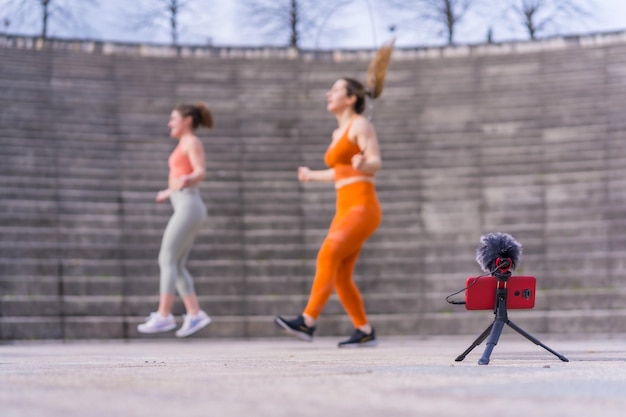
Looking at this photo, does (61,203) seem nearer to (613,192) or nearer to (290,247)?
(290,247)

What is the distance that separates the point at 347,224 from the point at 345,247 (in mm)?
157

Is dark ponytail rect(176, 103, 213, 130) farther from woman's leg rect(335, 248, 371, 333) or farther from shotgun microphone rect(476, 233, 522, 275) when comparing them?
shotgun microphone rect(476, 233, 522, 275)

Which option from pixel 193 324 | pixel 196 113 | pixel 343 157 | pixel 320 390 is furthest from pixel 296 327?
pixel 320 390

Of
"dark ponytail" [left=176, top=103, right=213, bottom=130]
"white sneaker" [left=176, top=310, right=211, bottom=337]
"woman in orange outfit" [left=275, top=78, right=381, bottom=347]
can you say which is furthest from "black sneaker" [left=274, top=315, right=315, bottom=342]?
"dark ponytail" [left=176, top=103, right=213, bottom=130]

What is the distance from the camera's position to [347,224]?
597cm

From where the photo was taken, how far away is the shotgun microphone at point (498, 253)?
3881 millimetres

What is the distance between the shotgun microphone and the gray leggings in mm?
3721

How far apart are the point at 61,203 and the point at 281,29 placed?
682 inches

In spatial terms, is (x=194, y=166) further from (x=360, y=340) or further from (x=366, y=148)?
(x=360, y=340)

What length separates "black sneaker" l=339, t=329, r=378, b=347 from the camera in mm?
6125

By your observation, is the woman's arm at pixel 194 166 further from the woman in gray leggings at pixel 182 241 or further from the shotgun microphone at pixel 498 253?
the shotgun microphone at pixel 498 253

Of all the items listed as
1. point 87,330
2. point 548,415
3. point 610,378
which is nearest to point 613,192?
point 87,330

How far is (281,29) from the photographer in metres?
26.3

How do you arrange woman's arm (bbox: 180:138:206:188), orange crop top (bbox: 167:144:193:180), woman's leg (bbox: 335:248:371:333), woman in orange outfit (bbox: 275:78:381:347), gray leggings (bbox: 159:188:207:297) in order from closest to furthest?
woman in orange outfit (bbox: 275:78:381:347) < woman's leg (bbox: 335:248:371:333) < gray leggings (bbox: 159:188:207:297) < woman's arm (bbox: 180:138:206:188) < orange crop top (bbox: 167:144:193:180)
